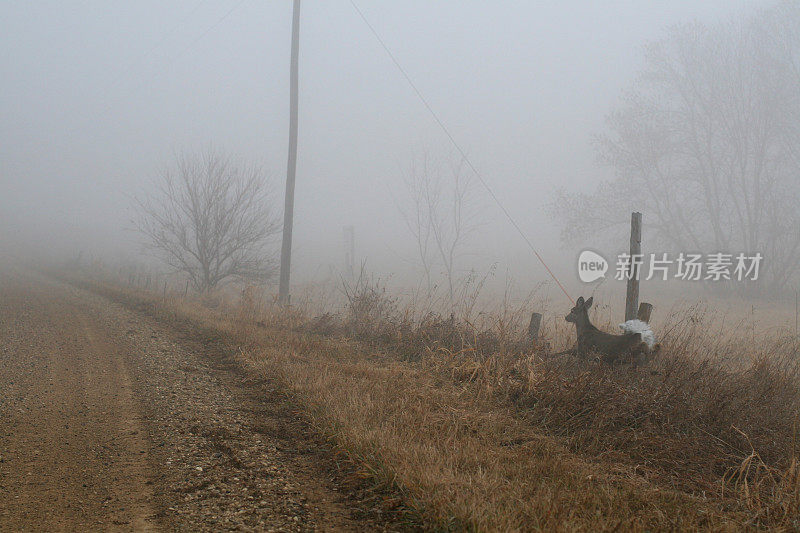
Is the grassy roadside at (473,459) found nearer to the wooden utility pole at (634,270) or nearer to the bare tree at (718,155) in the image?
the wooden utility pole at (634,270)

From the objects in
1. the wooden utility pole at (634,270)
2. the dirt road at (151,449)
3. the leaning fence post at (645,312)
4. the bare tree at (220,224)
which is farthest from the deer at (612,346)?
the bare tree at (220,224)

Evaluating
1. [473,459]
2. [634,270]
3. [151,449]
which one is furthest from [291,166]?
[473,459]

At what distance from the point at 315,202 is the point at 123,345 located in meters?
58.1

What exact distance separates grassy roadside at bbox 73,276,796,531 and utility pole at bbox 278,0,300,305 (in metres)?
7.56

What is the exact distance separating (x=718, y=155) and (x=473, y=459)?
25.2 m

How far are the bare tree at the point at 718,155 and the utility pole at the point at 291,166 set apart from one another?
49.5 feet

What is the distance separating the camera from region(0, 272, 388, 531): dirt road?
3.14m

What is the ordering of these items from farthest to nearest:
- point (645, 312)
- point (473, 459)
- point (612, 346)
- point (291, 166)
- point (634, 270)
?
point (291, 166)
point (634, 270)
point (645, 312)
point (612, 346)
point (473, 459)

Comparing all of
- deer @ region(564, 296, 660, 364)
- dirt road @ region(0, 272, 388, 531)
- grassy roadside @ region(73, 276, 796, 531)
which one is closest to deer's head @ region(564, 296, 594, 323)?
deer @ region(564, 296, 660, 364)

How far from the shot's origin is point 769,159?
74.1 ft

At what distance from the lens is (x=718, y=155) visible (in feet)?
78.2

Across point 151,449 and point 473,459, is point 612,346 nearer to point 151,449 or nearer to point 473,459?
point 473,459

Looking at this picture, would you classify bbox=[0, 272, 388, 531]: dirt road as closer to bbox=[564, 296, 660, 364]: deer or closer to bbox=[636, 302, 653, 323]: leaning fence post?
bbox=[564, 296, 660, 364]: deer

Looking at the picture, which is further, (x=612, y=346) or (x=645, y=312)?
(x=645, y=312)
